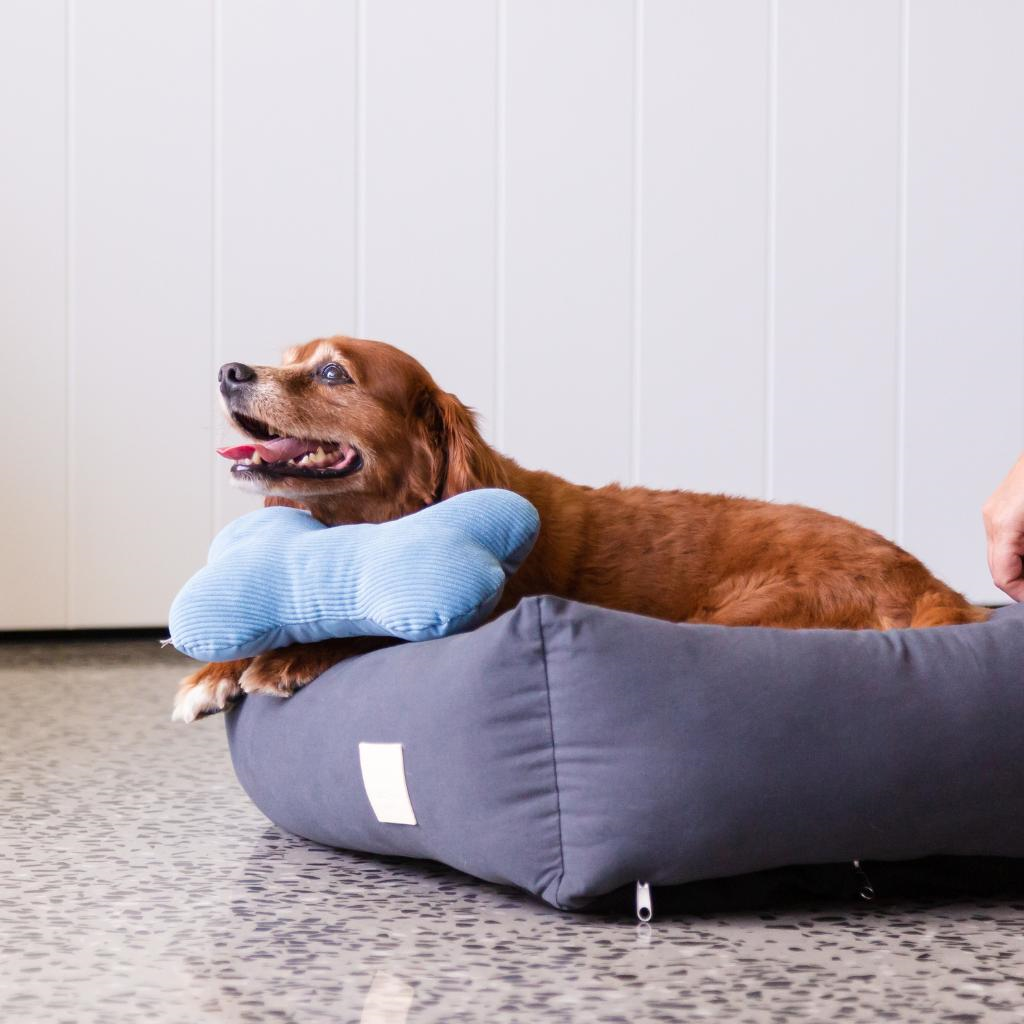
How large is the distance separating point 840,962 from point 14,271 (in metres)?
2.91

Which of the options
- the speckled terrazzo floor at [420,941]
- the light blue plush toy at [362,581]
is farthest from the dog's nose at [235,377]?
the speckled terrazzo floor at [420,941]

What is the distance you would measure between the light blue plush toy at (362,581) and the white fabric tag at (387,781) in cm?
12

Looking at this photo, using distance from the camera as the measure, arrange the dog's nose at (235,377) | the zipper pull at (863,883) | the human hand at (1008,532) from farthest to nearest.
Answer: the dog's nose at (235,377) → the human hand at (1008,532) → the zipper pull at (863,883)

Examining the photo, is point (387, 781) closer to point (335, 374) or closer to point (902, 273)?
point (335, 374)

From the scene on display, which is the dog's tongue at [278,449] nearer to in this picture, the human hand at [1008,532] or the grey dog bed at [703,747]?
the grey dog bed at [703,747]

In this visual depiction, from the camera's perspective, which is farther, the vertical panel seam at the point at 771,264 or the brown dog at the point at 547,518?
the vertical panel seam at the point at 771,264

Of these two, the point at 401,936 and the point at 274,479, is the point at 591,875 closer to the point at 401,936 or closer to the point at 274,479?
the point at 401,936

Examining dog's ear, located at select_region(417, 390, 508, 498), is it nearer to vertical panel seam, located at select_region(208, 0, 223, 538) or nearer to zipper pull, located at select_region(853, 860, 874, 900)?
zipper pull, located at select_region(853, 860, 874, 900)

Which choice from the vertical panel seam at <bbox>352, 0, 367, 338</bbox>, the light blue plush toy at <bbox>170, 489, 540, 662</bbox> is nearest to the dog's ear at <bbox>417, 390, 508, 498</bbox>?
the light blue plush toy at <bbox>170, 489, 540, 662</bbox>

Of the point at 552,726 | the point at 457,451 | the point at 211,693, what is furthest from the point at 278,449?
the point at 552,726

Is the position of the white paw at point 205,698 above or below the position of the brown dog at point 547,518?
below

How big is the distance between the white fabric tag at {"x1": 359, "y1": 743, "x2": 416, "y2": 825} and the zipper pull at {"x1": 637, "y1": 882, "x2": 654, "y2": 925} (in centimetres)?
25

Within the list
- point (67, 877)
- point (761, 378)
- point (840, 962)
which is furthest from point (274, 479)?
point (761, 378)

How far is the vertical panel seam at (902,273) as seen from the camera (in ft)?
12.9
